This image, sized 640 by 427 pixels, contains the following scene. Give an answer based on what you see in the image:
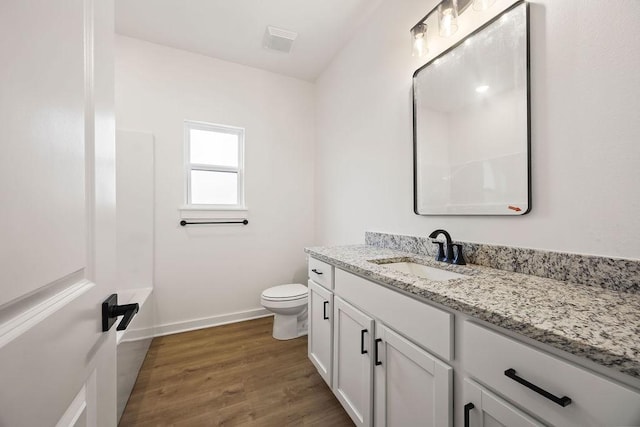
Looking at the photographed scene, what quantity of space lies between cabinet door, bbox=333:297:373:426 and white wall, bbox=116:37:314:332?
152 centimetres

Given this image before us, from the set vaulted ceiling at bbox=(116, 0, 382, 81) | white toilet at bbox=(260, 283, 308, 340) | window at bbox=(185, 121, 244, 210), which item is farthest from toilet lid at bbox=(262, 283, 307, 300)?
vaulted ceiling at bbox=(116, 0, 382, 81)

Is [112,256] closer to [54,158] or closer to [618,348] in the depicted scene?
[54,158]

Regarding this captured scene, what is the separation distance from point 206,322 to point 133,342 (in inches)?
35.1

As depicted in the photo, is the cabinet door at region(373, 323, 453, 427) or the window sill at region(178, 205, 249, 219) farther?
the window sill at region(178, 205, 249, 219)

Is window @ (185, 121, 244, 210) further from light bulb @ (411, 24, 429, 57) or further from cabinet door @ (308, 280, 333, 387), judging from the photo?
light bulb @ (411, 24, 429, 57)

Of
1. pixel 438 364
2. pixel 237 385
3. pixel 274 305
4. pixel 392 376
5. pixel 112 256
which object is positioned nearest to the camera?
pixel 112 256

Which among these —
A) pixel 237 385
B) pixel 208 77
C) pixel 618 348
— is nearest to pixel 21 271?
pixel 618 348

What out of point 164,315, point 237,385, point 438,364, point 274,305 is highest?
point 438,364

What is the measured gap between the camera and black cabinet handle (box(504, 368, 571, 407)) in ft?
1.69

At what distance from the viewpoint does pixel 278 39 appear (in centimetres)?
216

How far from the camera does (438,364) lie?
792mm

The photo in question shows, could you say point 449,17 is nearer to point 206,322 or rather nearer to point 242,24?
point 242,24

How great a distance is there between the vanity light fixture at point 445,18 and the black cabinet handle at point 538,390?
149 cm

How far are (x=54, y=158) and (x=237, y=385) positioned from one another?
1714mm
